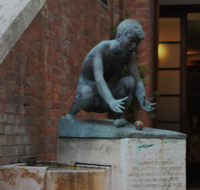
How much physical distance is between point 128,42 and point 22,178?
4.75ft

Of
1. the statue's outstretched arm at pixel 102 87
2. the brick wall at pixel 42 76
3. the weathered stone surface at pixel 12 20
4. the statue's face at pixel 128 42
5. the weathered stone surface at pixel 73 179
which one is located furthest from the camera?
the brick wall at pixel 42 76

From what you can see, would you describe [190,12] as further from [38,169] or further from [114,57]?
[38,169]

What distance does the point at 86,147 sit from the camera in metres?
3.67

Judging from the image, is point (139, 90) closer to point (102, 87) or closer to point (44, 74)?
point (102, 87)

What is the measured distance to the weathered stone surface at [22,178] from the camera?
3369mm

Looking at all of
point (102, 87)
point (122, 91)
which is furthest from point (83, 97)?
point (122, 91)

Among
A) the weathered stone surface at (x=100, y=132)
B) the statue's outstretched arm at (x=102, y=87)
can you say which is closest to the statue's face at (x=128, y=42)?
the statue's outstretched arm at (x=102, y=87)

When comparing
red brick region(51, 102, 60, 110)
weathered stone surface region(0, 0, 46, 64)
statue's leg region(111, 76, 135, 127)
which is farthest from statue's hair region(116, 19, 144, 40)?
red brick region(51, 102, 60, 110)

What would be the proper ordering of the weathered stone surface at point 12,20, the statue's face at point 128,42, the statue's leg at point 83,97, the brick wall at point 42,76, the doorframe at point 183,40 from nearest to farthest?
1. the statue's face at point 128,42
2. the statue's leg at point 83,97
3. the weathered stone surface at point 12,20
4. the brick wall at point 42,76
5. the doorframe at point 183,40

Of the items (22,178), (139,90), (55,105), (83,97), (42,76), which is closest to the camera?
(22,178)

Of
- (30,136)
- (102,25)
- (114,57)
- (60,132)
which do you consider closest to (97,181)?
A: (60,132)

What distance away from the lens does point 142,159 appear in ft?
11.1

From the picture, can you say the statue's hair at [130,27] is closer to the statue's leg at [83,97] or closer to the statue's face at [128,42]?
the statue's face at [128,42]

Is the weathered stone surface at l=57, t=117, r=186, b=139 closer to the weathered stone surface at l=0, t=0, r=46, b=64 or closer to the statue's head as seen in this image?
the statue's head
